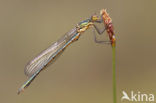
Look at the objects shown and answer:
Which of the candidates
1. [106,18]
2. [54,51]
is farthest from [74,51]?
[106,18]

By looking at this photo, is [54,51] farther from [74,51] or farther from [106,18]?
[74,51]

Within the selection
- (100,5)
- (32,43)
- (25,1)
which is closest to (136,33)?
(100,5)

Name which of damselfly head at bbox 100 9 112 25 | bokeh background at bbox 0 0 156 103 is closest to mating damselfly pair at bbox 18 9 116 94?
damselfly head at bbox 100 9 112 25

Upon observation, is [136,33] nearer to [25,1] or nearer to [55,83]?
[55,83]

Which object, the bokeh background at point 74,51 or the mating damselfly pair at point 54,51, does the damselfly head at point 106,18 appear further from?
the bokeh background at point 74,51

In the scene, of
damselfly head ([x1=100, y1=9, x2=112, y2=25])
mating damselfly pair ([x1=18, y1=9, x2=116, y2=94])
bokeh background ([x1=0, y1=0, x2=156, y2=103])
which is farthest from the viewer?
bokeh background ([x1=0, y1=0, x2=156, y2=103])

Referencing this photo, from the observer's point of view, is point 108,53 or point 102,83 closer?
point 102,83

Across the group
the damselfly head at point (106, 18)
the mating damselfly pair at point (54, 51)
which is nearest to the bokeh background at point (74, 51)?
the mating damselfly pair at point (54, 51)

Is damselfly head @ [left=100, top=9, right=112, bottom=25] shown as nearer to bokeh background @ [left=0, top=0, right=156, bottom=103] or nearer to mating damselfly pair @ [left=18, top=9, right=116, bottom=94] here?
mating damselfly pair @ [left=18, top=9, right=116, bottom=94]
